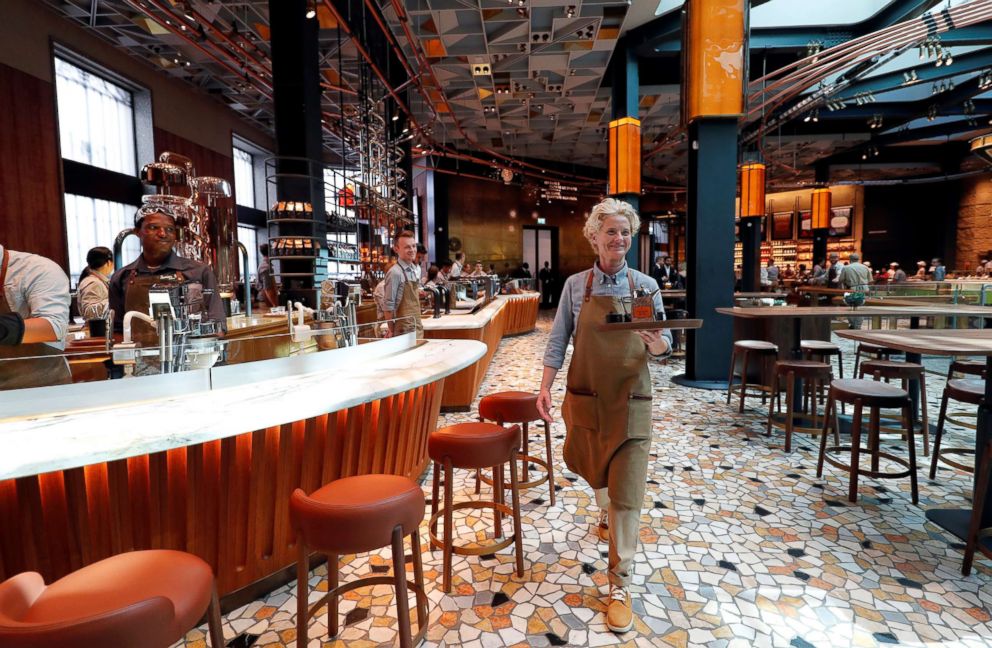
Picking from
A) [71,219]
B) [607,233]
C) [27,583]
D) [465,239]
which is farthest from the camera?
[465,239]

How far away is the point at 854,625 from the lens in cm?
196

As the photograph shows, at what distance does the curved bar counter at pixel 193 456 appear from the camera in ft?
4.63

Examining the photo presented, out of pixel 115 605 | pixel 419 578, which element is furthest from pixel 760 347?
pixel 115 605

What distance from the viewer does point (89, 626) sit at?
0.87 meters

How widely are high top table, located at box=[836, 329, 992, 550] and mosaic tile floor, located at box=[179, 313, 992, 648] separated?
10cm

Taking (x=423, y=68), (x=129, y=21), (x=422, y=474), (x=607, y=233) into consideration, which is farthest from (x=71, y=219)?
(x=607, y=233)

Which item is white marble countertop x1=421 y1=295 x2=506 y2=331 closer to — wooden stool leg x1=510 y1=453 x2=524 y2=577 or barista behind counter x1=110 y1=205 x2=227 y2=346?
barista behind counter x1=110 y1=205 x2=227 y2=346

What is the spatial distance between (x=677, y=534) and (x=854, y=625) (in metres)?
0.85

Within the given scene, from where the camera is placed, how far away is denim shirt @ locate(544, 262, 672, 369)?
7.01 ft

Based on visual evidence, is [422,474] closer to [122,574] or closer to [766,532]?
[766,532]

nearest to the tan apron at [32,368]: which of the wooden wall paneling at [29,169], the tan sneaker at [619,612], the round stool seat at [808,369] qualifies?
the tan sneaker at [619,612]

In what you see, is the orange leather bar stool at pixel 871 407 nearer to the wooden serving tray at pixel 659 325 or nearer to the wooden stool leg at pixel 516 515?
the wooden serving tray at pixel 659 325

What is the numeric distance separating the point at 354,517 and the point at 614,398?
1108mm

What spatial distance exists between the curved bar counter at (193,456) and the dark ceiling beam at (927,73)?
11096mm
